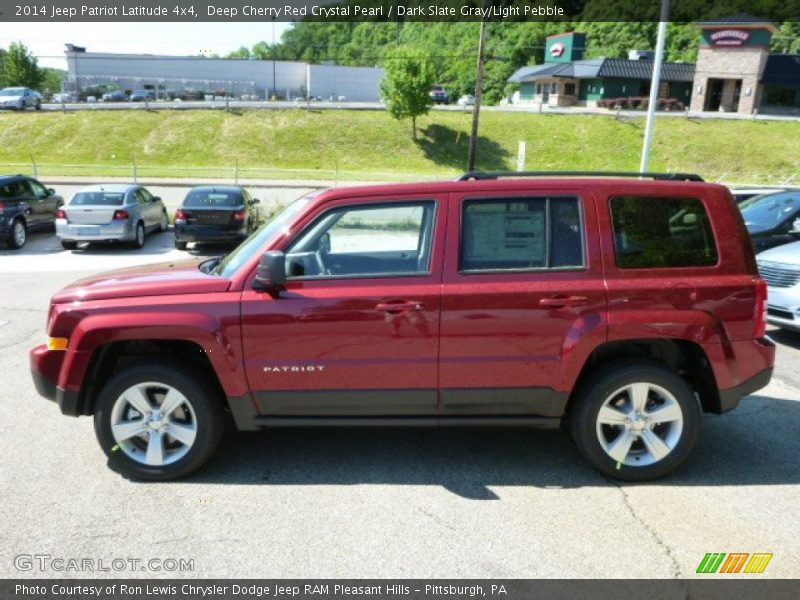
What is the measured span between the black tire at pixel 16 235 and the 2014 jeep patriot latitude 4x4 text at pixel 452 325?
1135cm

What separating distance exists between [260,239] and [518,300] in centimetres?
173

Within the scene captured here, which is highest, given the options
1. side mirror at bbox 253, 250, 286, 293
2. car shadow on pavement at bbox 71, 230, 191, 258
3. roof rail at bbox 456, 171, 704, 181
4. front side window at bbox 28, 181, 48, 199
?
roof rail at bbox 456, 171, 704, 181

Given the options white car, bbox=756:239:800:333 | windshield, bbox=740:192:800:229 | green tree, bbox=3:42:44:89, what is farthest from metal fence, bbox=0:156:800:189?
green tree, bbox=3:42:44:89

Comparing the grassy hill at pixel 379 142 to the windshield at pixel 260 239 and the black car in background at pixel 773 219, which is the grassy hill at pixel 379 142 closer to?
the black car in background at pixel 773 219

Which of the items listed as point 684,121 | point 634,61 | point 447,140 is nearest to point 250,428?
point 447,140

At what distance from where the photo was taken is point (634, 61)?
219 ft

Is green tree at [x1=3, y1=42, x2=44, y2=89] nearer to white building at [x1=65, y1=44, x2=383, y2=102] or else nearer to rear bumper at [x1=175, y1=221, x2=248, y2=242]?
white building at [x1=65, y1=44, x2=383, y2=102]

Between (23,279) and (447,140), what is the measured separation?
3818 cm

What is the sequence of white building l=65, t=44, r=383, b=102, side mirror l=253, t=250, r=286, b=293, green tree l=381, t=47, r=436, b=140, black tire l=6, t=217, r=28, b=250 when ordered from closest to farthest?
side mirror l=253, t=250, r=286, b=293
black tire l=6, t=217, r=28, b=250
green tree l=381, t=47, r=436, b=140
white building l=65, t=44, r=383, b=102

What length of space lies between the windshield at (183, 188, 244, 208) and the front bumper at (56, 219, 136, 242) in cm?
148

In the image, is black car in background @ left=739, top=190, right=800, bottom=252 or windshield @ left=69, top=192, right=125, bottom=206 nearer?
black car in background @ left=739, top=190, right=800, bottom=252

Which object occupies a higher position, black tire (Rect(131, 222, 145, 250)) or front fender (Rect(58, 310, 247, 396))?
front fender (Rect(58, 310, 247, 396))

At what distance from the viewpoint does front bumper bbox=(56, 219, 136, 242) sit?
13344 millimetres

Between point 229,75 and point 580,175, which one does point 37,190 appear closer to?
point 580,175
